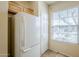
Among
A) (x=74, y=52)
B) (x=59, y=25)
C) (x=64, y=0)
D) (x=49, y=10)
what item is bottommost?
(x=74, y=52)

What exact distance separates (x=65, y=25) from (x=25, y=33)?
1.76ft

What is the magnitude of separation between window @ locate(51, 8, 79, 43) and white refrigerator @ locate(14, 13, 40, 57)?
10.0 inches

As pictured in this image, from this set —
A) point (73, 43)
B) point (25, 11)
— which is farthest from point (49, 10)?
point (73, 43)

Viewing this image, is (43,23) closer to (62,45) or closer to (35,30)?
(35,30)

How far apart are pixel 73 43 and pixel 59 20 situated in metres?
0.36

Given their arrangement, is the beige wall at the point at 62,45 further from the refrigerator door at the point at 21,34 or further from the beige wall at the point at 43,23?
the refrigerator door at the point at 21,34

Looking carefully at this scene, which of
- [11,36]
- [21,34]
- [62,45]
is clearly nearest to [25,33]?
[21,34]

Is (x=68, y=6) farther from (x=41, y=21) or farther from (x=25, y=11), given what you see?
(x=25, y=11)

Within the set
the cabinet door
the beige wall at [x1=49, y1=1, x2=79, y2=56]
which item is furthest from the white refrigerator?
the beige wall at [x1=49, y1=1, x2=79, y2=56]

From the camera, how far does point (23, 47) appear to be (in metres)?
1.11

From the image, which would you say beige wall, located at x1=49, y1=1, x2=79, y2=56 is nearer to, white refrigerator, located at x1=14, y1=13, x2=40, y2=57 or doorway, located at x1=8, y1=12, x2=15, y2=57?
white refrigerator, located at x1=14, y1=13, x2=40, y2=57

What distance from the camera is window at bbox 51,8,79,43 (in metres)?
1.14

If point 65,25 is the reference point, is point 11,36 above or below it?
below

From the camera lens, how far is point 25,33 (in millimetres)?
1143
